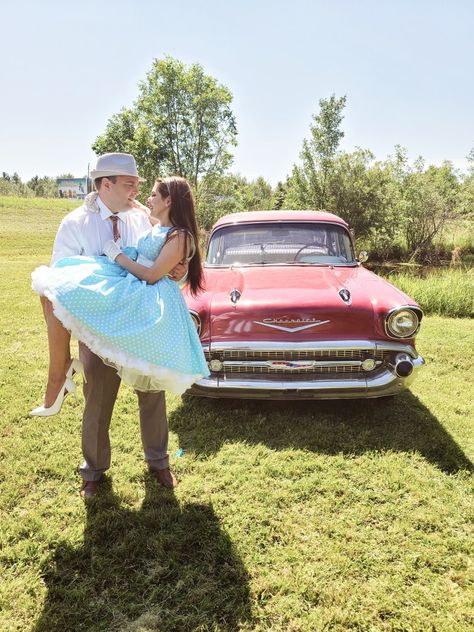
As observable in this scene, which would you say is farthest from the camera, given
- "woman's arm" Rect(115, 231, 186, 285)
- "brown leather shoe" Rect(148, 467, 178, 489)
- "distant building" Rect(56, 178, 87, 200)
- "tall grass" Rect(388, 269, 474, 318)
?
"distant building" Rect(56, 178, 87, 200)

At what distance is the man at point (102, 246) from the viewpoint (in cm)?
248

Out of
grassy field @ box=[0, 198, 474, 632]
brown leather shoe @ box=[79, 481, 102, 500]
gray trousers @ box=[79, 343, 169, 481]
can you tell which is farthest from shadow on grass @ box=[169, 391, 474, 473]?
brown leather shoe @ box=[79, 481, 102, 500]

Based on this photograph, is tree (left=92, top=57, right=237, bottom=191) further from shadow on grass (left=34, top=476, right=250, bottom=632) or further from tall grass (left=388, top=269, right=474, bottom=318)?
shadow on grass (left=34, top=476, right=250, bottom=632)

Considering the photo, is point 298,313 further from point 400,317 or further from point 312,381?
point 400,317

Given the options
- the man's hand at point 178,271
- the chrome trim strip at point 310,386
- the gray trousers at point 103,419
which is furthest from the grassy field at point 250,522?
the man's hand at point 178,271

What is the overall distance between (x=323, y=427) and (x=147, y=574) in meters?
1.86

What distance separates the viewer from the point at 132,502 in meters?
2.74

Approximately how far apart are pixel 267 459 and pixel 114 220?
76.7 inches

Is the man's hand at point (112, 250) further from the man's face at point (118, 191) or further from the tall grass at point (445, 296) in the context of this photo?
the tall grass at point (445, 296)

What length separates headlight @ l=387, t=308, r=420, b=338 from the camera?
3.55 m

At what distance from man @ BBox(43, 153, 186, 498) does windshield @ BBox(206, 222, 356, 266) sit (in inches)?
89.3

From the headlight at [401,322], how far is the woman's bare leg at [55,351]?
2.41 meters

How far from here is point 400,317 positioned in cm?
356

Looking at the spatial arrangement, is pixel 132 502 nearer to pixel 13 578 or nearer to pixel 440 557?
pixel 13 578
